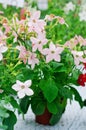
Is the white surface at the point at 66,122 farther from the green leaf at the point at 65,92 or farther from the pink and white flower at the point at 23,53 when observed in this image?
the pink and white flower at the point at 23,53

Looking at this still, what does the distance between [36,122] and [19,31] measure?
1.44 ft

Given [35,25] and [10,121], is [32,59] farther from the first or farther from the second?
[10,121]

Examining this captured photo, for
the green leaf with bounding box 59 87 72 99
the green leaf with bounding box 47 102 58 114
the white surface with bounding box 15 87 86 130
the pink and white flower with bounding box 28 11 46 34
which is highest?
the pink and white flower with bounding box 28 11 46 34

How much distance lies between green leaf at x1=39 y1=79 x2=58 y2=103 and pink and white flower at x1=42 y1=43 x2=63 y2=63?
0.33ft

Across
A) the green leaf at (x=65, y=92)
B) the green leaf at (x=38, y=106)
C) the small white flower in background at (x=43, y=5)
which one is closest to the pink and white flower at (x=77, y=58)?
the green leaf at (x=65, y=92)

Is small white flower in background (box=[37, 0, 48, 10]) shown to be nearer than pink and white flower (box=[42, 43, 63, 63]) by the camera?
No

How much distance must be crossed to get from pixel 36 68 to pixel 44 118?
27cm

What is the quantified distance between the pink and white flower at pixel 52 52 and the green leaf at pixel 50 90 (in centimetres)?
10

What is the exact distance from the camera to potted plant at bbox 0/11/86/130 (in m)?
1.68

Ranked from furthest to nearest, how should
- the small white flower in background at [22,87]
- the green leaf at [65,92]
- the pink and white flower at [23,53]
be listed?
1. the green leaf at [65,92]
2. the pink and white flower at [23,53]
3. the small white flower in background at [22,87]

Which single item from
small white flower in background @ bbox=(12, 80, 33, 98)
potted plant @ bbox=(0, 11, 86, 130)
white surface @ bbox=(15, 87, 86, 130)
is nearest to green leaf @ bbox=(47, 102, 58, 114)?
potted plant @ bbox=(0, 11, 86, 130)

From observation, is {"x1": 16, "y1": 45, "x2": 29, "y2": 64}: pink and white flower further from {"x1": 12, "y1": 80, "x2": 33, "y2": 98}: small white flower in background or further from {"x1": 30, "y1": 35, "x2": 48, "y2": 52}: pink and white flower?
{"x1": 12, "y1": 80, "x2": 33, "y2": 98}: small white flower in background

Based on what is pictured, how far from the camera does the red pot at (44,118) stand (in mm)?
1932

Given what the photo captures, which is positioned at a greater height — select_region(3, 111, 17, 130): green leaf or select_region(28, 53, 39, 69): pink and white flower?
select_region(28, 53, 39, 69): pink and white flower
